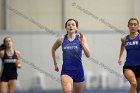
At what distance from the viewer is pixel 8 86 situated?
12570mm

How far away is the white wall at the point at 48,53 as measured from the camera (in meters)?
20.5

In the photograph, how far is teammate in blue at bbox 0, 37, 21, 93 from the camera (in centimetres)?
1253

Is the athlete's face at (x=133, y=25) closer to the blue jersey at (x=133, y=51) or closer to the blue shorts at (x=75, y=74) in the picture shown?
the blue jersey at (x=133, y=51)

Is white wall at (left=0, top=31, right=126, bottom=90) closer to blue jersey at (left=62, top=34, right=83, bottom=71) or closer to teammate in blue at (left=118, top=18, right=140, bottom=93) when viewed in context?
teammate in blue at (left=118, top=18, right=140, bottom=93)

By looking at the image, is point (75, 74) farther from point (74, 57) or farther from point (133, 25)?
point (133, 25)

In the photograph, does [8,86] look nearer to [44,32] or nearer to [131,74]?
[131,74]

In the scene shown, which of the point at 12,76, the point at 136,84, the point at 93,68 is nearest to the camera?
the point at 136,84

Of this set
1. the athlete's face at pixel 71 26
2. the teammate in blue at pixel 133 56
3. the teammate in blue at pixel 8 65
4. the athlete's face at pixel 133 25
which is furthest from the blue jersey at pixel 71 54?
the teammate in blue at pixel 8 65

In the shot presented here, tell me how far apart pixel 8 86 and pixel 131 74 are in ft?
12.0

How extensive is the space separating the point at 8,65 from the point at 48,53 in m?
8.02

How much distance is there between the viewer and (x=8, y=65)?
41.7 ft

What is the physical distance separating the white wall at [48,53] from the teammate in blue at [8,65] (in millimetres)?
7681

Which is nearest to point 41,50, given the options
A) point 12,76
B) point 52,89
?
point 52,89

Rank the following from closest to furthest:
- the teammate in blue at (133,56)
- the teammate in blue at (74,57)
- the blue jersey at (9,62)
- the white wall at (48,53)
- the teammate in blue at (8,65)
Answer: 1. the teammate in blue at (74,57)
2. the teammate in blue at (133,56)
3. the teammate in blue at (8,65)
4. the blue jersey at (9,62)
5. the white wall at (48,53)
